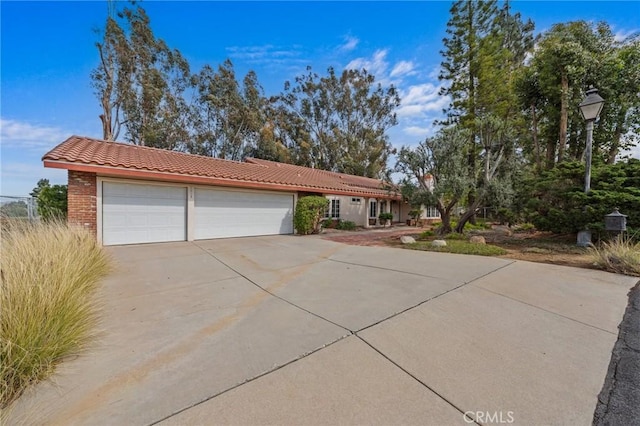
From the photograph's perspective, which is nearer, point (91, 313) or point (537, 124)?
point (91, 313)

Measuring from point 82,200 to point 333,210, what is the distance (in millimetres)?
11834

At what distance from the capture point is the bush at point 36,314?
2.02m

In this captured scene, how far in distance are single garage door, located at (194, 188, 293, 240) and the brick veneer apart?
119 inches

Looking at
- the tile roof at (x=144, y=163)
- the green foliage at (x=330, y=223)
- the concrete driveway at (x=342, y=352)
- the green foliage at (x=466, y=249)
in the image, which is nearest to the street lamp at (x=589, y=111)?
the green foliage at (x=466, y=249)

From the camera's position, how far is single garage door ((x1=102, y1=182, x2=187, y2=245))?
847cm

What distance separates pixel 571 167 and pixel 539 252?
10.4 ft

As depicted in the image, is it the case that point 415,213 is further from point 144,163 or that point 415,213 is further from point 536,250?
point 144,163

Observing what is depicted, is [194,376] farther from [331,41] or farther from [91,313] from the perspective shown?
[331,41]

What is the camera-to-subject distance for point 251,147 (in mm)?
27031

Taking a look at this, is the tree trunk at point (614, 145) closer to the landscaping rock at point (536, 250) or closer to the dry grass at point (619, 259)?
the landscaping rock at point (536, 250)

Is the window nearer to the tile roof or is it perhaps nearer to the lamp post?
the tile roof

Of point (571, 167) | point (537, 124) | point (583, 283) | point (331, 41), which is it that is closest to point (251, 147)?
point (331, 41)

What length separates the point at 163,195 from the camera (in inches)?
373

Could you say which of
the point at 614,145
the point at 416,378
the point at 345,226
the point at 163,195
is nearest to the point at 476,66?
the point at 614,145
